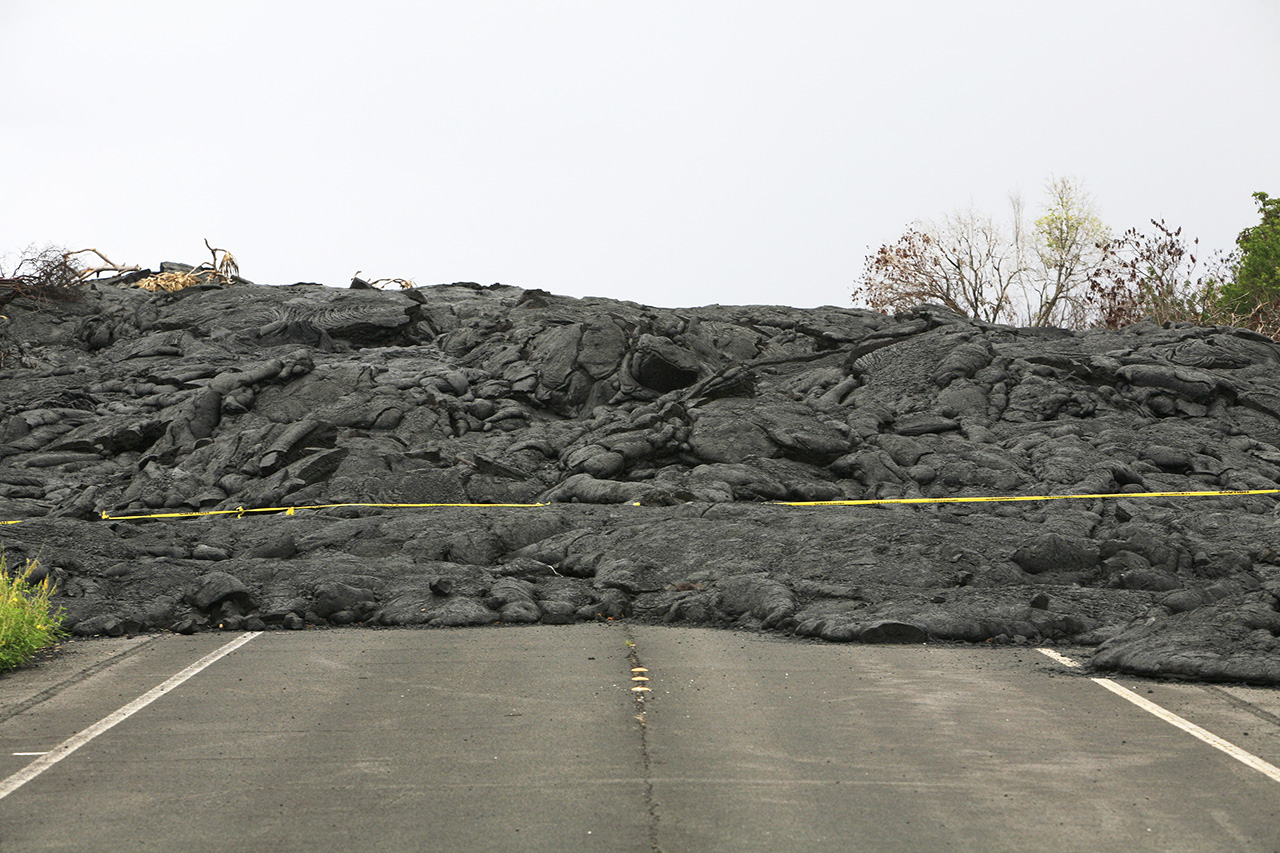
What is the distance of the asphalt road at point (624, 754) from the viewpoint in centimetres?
587

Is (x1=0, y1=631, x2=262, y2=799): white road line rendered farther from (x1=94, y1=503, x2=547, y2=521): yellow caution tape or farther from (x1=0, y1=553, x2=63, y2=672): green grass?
(x1=94, y1=503, x2=547, y2=521): yellow caution tape

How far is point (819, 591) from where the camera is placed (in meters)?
13.3

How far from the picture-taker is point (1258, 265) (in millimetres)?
52469

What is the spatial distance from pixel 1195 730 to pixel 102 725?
8087mm

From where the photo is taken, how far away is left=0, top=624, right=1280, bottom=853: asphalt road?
5.87 meters

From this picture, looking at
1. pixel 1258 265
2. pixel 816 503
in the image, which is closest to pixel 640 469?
pixel 816 503

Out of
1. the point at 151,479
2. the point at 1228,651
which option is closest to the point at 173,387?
the point at 151,479

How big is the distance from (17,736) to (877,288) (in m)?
48.6

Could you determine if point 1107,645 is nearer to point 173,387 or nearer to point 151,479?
point 151,479

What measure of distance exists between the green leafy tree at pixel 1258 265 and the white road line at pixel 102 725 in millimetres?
47919

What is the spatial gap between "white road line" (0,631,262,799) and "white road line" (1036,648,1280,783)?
7706 mm

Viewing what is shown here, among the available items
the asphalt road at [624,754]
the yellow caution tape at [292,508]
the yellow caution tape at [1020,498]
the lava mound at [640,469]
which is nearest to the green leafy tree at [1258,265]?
the lava mound at [640,469]

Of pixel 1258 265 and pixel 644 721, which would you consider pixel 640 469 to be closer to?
pixel 644 721

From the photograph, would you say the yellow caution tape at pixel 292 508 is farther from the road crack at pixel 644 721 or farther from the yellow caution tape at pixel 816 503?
the road crack at pixel 644 721
